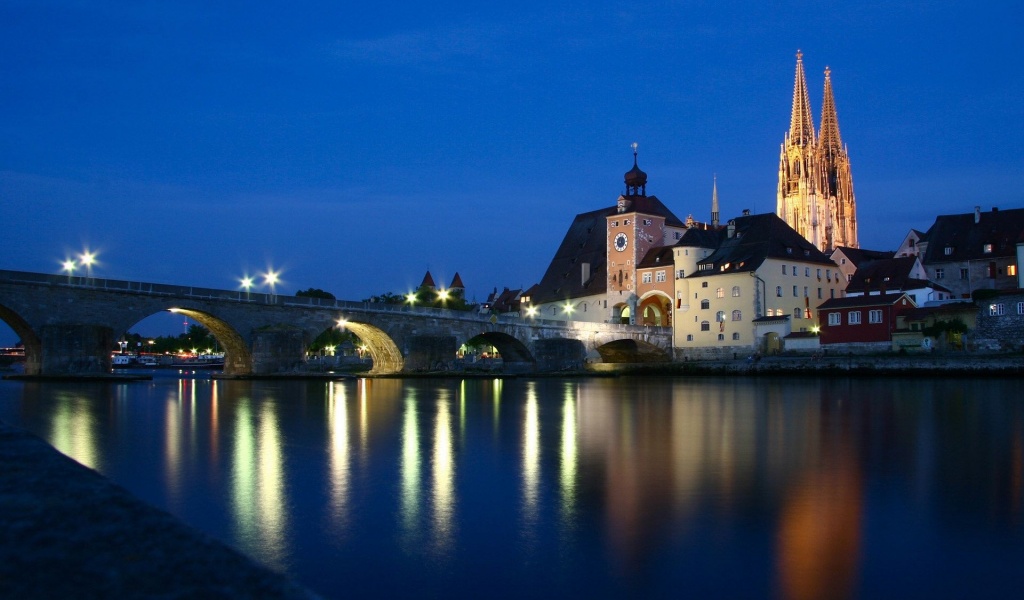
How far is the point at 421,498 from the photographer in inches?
476

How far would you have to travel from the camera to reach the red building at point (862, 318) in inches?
2371

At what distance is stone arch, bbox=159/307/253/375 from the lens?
2046 inches

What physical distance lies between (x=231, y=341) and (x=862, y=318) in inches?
1644

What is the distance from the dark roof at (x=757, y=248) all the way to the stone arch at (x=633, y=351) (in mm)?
7144

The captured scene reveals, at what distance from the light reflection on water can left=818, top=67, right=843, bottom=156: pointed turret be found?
98.1 metres

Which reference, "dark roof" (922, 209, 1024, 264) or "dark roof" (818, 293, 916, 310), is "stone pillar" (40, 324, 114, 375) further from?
"dark roof" (922, 209, 1024, 264)

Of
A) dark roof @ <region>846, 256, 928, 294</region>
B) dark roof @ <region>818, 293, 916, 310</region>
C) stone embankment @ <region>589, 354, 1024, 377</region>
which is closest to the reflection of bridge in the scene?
stone embankment @ <region>589, 354, 1024, 377</region>

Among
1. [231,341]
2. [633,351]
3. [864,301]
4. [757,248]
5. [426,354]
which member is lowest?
[633,351]

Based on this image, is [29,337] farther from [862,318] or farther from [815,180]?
[815,180]

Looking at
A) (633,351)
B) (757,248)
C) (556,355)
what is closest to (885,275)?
(757,248)

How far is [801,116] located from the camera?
118 m

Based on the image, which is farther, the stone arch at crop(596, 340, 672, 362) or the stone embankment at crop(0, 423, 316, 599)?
the stone arch at crop(596, 340, 672, 362)

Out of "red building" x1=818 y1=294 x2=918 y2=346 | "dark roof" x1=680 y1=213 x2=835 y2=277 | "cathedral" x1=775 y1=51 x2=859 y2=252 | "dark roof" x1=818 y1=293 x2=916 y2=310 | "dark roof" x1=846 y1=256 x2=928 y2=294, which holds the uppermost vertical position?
"cathedral" x1=775 y1=51 x2=859 y2=252

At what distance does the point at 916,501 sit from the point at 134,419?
66.7ft
